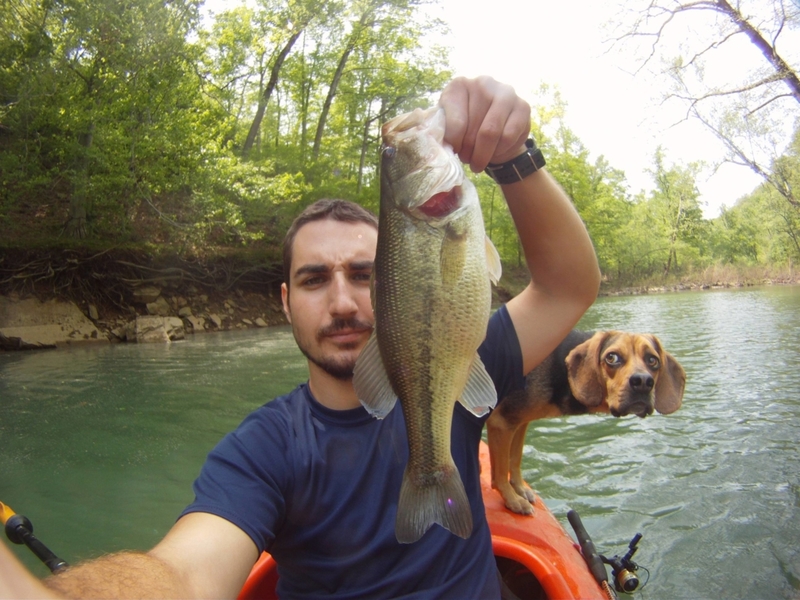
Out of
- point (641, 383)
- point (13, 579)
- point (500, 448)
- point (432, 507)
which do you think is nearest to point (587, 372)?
point (641, 383)

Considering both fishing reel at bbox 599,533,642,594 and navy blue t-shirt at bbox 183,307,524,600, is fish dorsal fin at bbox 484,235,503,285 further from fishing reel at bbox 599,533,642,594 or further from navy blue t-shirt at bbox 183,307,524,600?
fishing reel at bbox 599,533,642,594

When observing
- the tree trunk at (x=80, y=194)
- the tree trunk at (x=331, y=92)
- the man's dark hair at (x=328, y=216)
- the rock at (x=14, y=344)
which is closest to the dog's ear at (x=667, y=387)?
the man's dark hair at (x=328, y=216)

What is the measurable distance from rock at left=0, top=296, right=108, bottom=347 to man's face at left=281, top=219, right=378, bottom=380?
17.3 meters

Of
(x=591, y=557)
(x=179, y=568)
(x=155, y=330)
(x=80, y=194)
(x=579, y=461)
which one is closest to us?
(x=179, y=568)

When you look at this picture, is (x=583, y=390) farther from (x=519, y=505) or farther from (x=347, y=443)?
(x=347, y=443)

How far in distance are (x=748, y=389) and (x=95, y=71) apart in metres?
18.1

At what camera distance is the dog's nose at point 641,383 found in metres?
3.76

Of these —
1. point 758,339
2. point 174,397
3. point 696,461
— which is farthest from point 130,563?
point 758,339

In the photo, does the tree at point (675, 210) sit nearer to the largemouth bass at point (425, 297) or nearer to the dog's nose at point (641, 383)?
the dog's nose at point (641, 383)

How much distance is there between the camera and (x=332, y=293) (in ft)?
7.54

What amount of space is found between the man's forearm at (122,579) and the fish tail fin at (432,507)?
2.18 ft

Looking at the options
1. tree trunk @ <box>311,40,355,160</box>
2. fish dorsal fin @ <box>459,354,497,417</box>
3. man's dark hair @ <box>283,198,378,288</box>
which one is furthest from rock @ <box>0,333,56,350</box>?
fish dorsal fin @ <box>459,354,497,417</box>

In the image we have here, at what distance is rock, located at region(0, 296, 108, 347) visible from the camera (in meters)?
16.9

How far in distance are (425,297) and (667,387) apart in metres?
3.06
